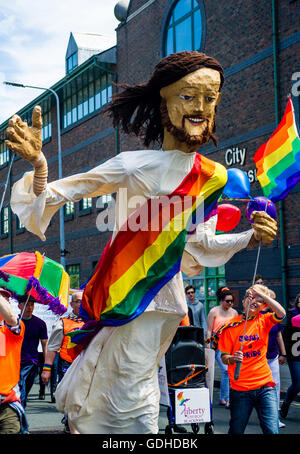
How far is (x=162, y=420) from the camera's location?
8.07m

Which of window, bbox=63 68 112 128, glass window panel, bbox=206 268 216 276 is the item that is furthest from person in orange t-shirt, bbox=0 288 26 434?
window, bbox=63 68 112 128

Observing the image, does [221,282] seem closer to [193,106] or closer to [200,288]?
[200,288]

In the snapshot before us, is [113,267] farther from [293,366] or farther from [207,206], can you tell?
[293,366]

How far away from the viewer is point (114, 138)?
2283 centimetres

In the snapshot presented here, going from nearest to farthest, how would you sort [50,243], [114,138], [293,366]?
1. [293,366]
2. [114,138]
3. [50,243]

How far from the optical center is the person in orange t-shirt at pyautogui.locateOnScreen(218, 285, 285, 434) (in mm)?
5535

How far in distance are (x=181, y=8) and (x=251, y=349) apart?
14.9 metres

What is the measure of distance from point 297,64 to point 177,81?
11312 mm

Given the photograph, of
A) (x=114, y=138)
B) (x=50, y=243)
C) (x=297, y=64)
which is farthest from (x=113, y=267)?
(x=50, y=243)

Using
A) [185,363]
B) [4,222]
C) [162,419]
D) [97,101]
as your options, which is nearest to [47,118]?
[97,101]

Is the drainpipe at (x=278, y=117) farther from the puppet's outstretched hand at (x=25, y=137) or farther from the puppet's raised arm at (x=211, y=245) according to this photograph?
the puppet's outstretched hand at (x=25, y=137)

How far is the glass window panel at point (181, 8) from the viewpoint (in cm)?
1827

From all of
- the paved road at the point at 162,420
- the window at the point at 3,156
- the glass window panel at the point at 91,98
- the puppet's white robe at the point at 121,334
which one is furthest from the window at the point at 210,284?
the window at the point at 3,156

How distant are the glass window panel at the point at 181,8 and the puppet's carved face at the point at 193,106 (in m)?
15.7
